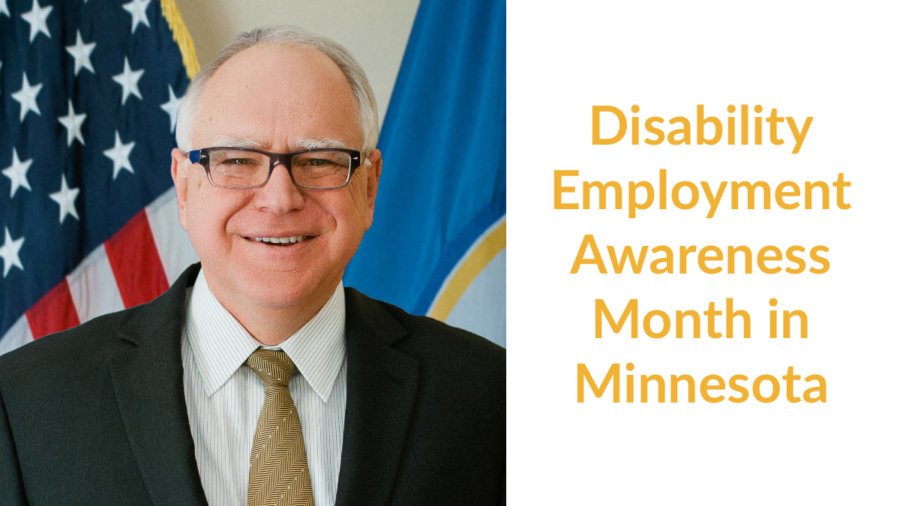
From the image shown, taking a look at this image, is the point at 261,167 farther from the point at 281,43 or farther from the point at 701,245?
the point at 701,245

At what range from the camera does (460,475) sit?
60.5 inches

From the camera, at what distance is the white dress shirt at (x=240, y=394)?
57.3 inches

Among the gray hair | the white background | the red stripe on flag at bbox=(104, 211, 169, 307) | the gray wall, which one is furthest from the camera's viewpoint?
the gray wall

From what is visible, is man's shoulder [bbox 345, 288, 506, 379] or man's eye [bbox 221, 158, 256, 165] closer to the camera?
man's eye [bbox 221, 158, 256, 165]

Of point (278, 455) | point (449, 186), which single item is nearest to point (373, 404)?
point (278, 455)

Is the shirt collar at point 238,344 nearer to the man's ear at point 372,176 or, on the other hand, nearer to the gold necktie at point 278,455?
the gold necktie at point 278,455

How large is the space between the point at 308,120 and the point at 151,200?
1.46 metres

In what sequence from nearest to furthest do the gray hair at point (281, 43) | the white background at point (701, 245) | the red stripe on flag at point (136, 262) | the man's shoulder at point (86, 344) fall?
the white background at point (701, 245)
the man's shoulder at point (86, 344)
the gray hair at point (281, 43)
the red stripe on flag at point (136, 262)

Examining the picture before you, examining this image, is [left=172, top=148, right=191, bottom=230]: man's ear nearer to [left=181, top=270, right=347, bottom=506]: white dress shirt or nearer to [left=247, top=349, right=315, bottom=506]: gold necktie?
[left=181, top=270, right=347, bottom=506]: white dress shirt

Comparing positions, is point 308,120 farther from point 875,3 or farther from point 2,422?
point 875,3

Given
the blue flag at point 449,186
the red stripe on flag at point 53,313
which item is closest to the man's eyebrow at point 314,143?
the blue flag at point 449,186

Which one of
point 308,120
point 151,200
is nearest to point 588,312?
point 308,120

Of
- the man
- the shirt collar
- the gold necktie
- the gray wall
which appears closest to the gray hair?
the man

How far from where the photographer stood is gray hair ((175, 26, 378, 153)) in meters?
1.60
